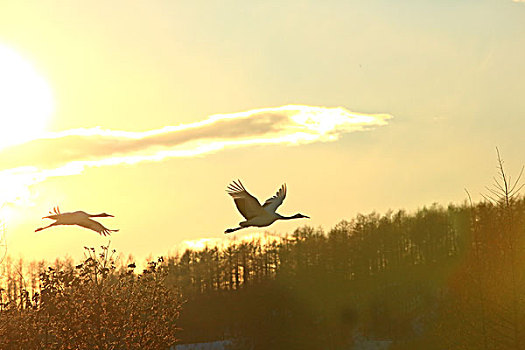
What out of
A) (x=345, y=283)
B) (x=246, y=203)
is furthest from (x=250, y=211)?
(x=345, y=283)

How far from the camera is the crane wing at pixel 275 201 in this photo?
22094 mm

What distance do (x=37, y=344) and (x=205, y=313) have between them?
62.5m

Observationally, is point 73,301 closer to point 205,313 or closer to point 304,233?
point 205,313

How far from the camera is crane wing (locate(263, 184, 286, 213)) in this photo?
22.1 meters

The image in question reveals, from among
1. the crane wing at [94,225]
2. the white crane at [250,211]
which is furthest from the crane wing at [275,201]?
the crane wing at [94,225]

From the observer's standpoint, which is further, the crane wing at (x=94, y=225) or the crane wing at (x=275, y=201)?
the crane wing at (x=275, y=201)

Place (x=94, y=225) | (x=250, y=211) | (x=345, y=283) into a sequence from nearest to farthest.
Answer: (x=94, y=225), (x=250, y=211), (x=345, y=283)

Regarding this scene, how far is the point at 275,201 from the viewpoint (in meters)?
22.7

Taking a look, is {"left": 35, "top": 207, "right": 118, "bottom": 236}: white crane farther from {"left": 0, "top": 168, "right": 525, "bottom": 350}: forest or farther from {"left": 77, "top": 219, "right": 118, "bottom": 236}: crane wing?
{"left": 0, "top": 168, "right": 525, "bottom": 350}: forest

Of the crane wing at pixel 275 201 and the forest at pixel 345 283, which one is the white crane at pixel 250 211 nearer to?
the crane wing at pixel 275 201

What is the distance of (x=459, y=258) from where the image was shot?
94.4 metres

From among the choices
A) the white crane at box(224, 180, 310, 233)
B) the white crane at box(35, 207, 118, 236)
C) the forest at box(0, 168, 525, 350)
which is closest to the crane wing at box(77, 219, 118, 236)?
the white crane at box(35, 207, 118, 236)

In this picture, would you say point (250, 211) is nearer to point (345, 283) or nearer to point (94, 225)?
point (94, 225)

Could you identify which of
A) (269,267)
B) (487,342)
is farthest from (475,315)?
(269,267)
